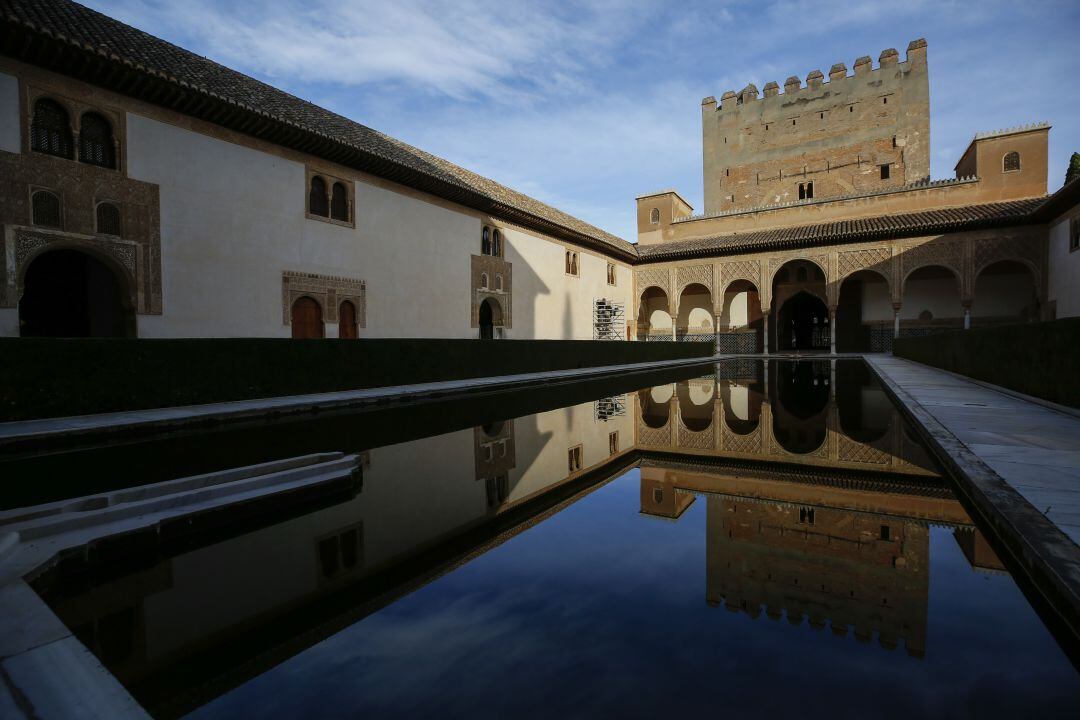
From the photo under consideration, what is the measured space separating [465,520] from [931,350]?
51.0 ft

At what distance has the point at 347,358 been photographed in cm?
1002

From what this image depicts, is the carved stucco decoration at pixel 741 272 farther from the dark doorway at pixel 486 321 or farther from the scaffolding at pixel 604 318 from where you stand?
the dark doorway at pixel 486 321

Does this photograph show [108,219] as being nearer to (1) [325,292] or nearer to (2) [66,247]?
(2) [66,247]

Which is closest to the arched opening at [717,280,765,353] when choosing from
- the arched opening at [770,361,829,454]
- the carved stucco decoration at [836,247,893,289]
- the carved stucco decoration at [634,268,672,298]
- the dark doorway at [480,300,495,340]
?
the carved stucco decoration at [634,268,672,298]

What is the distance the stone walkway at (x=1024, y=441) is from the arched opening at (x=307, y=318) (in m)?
10.9

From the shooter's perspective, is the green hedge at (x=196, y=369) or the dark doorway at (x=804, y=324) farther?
the dark doorway at (x=804, y=324)

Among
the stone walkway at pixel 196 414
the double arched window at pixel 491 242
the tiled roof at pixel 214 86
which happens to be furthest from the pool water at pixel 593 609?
the double arched window at pixel 491 242

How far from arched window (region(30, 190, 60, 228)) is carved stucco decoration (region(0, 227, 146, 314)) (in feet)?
0.43

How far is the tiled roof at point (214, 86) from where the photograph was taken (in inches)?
317

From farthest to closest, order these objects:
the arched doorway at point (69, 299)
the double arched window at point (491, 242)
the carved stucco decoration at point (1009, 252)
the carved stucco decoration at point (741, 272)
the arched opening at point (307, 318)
Answer: the carved stucco decoration at point (741, 272) → the carved stucco decoration at point (1009, 252) → the double arched window at point (491, 242) → the arched opening at point (307, 318) → the arched doorway at point (69, 299)

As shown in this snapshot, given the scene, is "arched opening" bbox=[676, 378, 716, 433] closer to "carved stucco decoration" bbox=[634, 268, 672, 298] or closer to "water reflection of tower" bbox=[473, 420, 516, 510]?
"water reflection of tower" bbox=[473, 420, 516, 510]

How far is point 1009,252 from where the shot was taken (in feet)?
66.4

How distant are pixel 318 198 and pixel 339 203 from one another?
0.52 metres

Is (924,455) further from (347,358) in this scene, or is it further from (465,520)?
(347,358)
